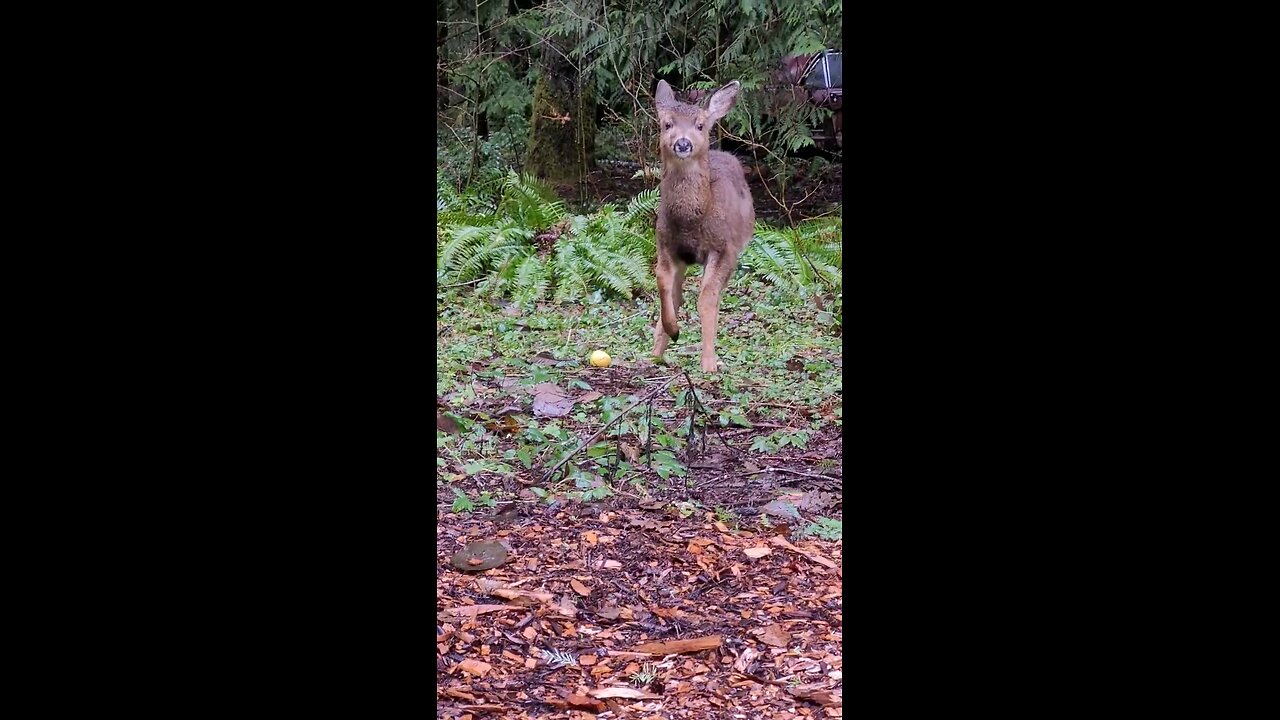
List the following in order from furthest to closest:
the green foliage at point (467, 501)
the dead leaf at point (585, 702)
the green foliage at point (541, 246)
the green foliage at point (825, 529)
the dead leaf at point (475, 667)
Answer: the green foliage at point (541, 246) < the green foliage at point (467, 501) < the green foliage at point (825, 529) < the dead leaf at point (475, 667) < the dead leaf at point (585, 702)

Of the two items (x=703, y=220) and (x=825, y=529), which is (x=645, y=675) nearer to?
(x=825, y=529)

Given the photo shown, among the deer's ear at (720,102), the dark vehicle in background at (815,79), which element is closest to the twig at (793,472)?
the deer's ear at (720,102)

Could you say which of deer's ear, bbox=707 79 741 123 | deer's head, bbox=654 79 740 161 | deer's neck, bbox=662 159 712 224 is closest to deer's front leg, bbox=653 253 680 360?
deer's neck, bbox=662 159 712 224

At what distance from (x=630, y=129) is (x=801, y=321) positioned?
16.1 ft

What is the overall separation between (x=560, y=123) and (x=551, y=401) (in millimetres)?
6553

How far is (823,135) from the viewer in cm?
1289

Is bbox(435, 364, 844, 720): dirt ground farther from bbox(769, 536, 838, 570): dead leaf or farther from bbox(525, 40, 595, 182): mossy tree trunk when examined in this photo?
bbox(525, 40, 595, 182): mossy tree trunk

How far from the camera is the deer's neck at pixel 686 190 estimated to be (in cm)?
739

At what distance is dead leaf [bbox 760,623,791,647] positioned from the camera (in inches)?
150

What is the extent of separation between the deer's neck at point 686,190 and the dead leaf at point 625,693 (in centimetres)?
441

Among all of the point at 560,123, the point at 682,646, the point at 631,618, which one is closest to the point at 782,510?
the point at 631,618

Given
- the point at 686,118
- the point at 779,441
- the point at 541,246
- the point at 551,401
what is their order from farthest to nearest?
1. the point at 541,246
2. the point at 686,118
3. the point at 551,401
4. the point at 779,441

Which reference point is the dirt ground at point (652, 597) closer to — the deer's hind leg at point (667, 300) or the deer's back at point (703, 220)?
the deer's hind leg at point (667, 300)

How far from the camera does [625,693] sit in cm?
344
